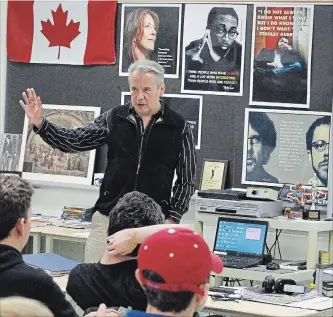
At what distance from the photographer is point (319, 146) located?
20.6 ft

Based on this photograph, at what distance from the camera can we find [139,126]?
5.03 m

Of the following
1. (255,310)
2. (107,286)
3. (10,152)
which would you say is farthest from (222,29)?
(107,286)

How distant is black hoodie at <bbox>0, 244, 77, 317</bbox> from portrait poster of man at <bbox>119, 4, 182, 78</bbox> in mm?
3735

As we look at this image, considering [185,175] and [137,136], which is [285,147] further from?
[137,136]

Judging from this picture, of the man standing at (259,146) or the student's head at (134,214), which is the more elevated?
the man standing at (259,146)

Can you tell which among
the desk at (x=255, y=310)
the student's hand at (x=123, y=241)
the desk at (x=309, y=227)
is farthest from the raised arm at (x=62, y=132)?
the student's hand at (x=123, y=241)

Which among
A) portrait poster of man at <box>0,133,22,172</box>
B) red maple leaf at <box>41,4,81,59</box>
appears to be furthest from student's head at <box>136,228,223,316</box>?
portrait poster of man at <box>0,133,22,172</box>

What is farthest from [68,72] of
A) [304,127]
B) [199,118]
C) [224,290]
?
[224,290]

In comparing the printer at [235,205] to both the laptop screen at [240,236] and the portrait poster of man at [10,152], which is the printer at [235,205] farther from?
the portrait poster of man at [10,152]

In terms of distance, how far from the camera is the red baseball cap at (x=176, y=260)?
251 cm

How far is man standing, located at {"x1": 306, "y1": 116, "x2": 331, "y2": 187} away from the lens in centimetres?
625

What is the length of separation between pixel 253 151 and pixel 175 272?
4059 millimetres

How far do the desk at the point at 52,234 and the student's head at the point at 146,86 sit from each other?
171 cm

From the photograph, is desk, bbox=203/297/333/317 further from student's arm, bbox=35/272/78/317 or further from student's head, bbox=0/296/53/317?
student's head, bbox=0/296/53/317
